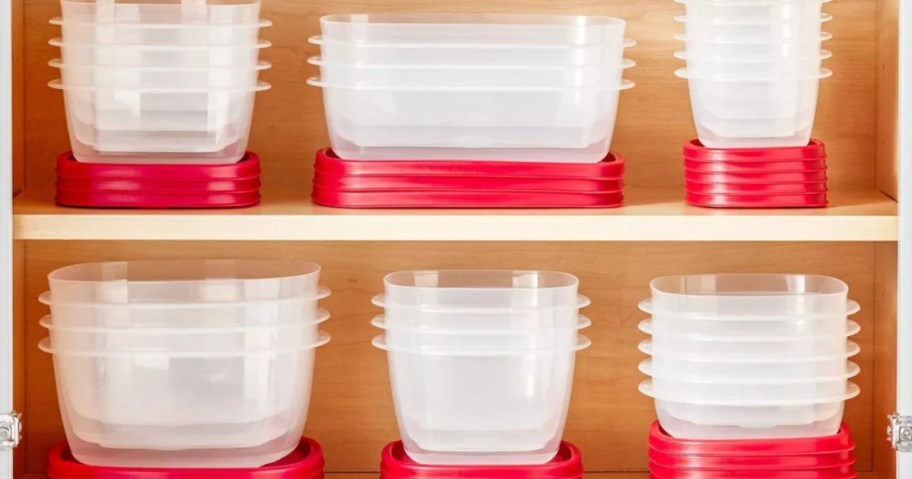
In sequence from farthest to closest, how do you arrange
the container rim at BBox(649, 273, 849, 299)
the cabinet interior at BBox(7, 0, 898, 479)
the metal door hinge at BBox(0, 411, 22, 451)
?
1. the cabinet interior at BBox(7, 0, 898, 479)
2. the container rim at BBox(649, 273, 849, 299)
3. the metal door hinge at BBox(0, 411, 22, 451)

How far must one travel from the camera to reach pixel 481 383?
175 cm

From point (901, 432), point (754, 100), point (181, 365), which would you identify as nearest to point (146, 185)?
point (181, 365)

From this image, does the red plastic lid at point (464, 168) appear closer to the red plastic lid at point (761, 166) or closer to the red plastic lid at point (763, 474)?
the red plastic lid at point (761, 166)

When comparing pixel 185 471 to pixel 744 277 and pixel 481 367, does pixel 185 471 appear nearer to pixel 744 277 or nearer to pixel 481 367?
pixel 481 367

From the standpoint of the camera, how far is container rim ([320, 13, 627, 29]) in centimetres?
178

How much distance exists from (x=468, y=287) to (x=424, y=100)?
0.26 meters

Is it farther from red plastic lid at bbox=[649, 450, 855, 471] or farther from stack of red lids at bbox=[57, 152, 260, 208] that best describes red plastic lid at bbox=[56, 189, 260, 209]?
red plastic lid at bbox=[649, 450, 855, 471]

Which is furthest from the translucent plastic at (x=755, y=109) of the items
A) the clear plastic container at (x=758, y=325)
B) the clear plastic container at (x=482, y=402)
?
the clear plastic container at (x=482, y=402)

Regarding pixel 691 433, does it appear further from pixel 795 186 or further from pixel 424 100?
pixel 424 100

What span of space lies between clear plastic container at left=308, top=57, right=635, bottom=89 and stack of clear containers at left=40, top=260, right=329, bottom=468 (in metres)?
0.26

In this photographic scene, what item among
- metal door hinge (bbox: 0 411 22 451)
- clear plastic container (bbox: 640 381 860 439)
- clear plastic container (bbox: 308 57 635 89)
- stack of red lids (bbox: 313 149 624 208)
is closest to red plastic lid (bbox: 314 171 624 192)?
stack of red lids (bbox: 313 149 624 208)

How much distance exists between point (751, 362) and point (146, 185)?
748mm

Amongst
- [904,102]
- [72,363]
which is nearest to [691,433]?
[904,102]

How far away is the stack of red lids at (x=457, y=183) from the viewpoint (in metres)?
1.75
